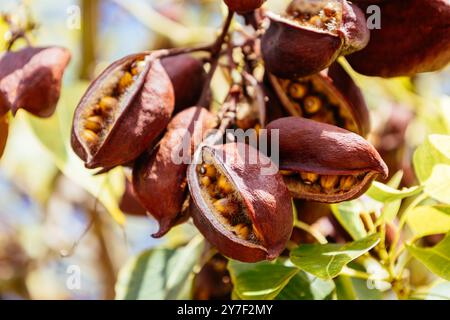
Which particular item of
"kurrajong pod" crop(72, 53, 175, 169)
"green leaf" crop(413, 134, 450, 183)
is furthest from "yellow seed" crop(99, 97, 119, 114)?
"green leaf" crop(413, 134, 450, 183)

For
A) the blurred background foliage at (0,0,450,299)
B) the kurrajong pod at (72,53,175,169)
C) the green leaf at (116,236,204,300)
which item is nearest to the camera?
the kurrajong pod at (72,53,175,169)

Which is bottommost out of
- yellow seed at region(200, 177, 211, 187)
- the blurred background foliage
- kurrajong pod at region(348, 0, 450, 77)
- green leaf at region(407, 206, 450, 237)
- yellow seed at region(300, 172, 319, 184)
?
the blurred background foliage

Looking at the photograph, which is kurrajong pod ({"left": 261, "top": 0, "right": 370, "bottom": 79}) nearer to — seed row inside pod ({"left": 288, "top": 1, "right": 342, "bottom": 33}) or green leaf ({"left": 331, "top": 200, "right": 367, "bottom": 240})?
seed row inside pod ({"left": 288, "top": 1, "right": 342, "bottom": 33})

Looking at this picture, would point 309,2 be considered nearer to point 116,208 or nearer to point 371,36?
point 371,36

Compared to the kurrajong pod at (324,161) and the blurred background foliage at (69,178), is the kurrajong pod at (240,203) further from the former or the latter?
the blurred background foliage at (69,178)

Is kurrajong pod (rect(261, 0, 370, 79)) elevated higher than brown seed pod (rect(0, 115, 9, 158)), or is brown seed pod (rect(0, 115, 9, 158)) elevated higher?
kurrajong pod (rect(261, 0, 370, 79))

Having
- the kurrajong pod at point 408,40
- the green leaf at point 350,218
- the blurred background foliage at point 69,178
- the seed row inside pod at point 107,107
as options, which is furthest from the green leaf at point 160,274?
the kurrajong pod at point 408,40

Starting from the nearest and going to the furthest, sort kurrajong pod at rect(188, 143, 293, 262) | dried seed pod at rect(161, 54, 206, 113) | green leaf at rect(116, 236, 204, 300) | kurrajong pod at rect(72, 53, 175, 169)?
kurrajong pod at rect(188, 143, 293, 262)
kurrajong pod at rect(72, 53, 175, 169)
dried seed pod at rect(161, 54, 206, 113)
green leaf at rect(116, 236, 204, 300)

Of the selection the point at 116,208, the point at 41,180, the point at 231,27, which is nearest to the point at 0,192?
the point at 41,180
